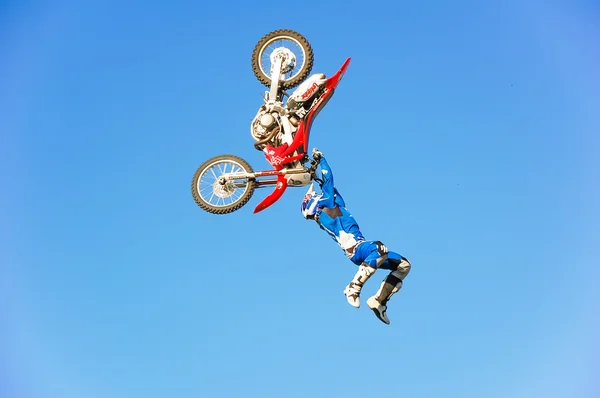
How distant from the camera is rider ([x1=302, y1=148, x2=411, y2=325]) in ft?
82.0

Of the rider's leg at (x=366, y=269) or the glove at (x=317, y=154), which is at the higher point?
the glove at (x=317, y=154)

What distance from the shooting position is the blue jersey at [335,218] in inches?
1007

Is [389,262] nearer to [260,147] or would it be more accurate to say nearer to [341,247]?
[341,247]

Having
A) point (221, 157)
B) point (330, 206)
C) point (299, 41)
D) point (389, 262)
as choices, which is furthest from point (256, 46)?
point (389, 262)

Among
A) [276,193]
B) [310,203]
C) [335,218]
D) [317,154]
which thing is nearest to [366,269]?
[335,218]

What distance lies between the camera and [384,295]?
83.8ft

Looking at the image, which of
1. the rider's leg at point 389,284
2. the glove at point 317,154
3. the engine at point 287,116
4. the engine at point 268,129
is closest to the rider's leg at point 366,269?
the rider's leg at point 389,284

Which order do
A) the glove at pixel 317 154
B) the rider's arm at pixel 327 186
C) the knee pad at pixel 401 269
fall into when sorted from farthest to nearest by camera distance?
the glove at pixel 317 154 → the rider's arm at pixel 327 186 → the knee pad at pixel 401 269

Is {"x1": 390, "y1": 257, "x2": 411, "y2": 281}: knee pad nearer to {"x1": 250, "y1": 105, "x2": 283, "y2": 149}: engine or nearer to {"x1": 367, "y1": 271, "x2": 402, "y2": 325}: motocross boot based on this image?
{"x1": 367, "y1": 271, "x2": 402, "y2": 325}: motocross boot

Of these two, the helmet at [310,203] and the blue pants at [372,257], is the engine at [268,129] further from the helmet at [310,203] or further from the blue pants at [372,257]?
the blue pants at [372,257]

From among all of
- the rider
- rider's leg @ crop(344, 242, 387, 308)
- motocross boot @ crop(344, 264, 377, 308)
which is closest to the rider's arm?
the rider

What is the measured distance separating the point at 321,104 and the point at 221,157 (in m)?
2.92

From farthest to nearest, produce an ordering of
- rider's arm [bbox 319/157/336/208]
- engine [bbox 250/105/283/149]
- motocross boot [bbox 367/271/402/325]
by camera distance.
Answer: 1. engine [bbox 250/105/283/149]
2. rider's arm [bbox 319/157/336/208]
3. motocross boot [bbox 367/271/402/325]

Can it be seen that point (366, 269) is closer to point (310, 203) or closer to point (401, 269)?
point (401, 269)
